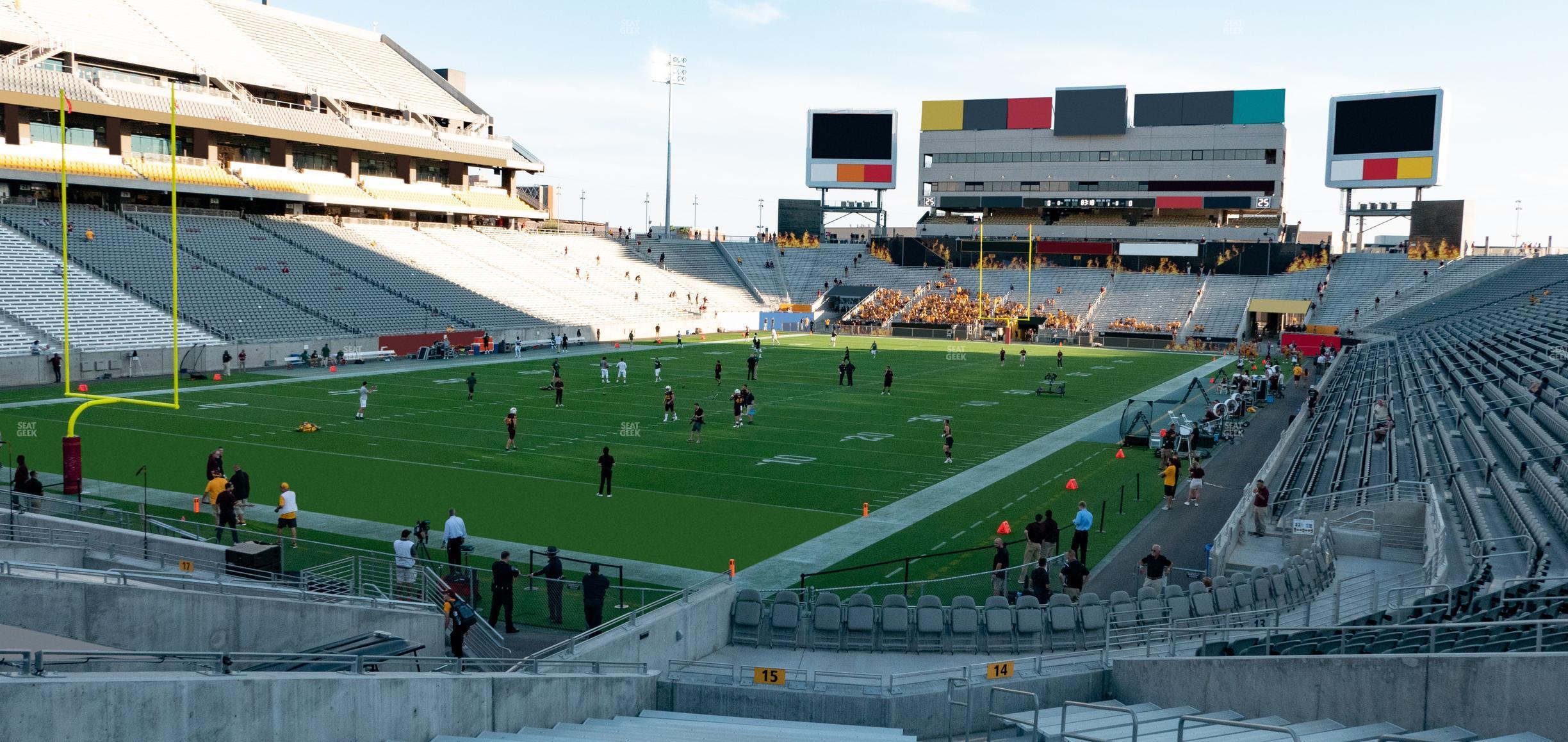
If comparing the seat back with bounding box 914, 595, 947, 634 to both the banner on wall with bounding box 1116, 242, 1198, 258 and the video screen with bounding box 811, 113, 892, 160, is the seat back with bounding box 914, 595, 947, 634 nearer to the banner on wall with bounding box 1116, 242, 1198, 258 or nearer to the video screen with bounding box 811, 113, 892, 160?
the banner on wall with bounding box 1116, 242, 1198, 258

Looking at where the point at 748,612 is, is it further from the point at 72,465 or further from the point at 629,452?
the point at 629,452

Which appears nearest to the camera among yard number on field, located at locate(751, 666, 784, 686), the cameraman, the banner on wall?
yard number on field, located at locate(751, 666, 784, 686)

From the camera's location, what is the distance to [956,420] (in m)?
32.5

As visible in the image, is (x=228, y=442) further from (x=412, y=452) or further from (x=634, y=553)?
(x=634, y=553)

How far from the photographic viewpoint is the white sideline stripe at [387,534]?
52.7 ft

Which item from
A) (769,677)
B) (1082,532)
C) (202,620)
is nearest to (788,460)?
(1082,532)

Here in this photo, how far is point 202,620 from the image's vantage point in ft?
40.6

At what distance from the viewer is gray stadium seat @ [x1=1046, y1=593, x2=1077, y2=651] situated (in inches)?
497

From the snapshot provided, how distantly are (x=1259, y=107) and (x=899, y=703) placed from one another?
78471mm

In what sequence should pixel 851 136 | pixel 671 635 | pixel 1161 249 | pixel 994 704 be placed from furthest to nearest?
pixel 851 136 → pixel 1161 249 → pixel 671 635 → pixel 994 704

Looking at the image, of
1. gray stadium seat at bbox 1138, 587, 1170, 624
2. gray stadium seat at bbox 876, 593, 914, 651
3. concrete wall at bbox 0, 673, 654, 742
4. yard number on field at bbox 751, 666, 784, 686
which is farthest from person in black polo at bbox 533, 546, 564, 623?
gray stadium seat at bbox 1138, 587, 1170, 624

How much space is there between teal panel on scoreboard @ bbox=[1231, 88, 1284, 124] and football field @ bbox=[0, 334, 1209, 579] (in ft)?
144

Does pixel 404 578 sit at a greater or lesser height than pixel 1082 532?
lesser

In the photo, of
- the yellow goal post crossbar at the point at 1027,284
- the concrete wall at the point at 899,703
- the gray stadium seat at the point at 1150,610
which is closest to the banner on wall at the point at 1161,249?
the yellow goal post crossbar at the point at 1027,284
